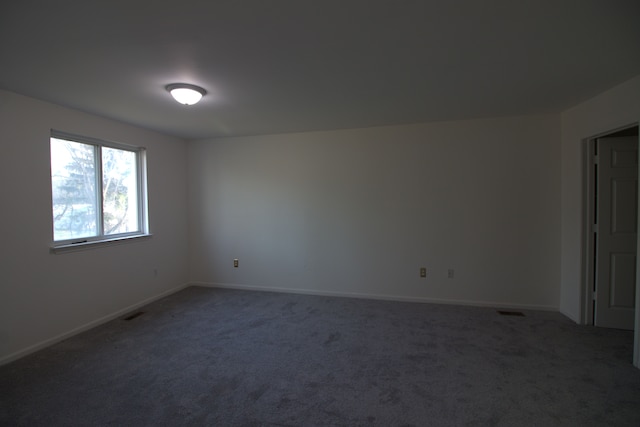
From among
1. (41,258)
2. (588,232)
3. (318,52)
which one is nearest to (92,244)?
(41,258)

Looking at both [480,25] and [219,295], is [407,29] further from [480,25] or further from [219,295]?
[219,295]

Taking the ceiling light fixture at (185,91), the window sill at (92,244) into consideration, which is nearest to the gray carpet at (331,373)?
the window sill at (92,244)

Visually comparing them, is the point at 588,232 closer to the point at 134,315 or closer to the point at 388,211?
the point at 388,211

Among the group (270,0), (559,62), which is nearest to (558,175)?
(559,62)

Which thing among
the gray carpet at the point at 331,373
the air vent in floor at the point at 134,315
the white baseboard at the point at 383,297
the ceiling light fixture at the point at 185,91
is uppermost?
the ceiling light fixture at the point at 185,91

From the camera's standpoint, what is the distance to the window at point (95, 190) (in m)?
3.16

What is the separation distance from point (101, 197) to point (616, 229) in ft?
18.9

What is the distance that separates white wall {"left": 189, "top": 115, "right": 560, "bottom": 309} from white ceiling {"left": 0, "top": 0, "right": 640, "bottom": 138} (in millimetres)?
834

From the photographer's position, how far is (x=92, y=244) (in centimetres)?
339

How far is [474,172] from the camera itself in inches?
155

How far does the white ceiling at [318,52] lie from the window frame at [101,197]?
0.51 metres

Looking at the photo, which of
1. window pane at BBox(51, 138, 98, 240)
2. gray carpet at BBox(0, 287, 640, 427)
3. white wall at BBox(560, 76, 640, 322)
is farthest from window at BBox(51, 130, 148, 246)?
white wall at BBox(560, 76, 640, 322)

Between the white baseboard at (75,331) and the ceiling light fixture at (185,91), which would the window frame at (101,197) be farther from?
the ceiling light fixture at (185,91)

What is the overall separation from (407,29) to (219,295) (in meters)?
4.08
